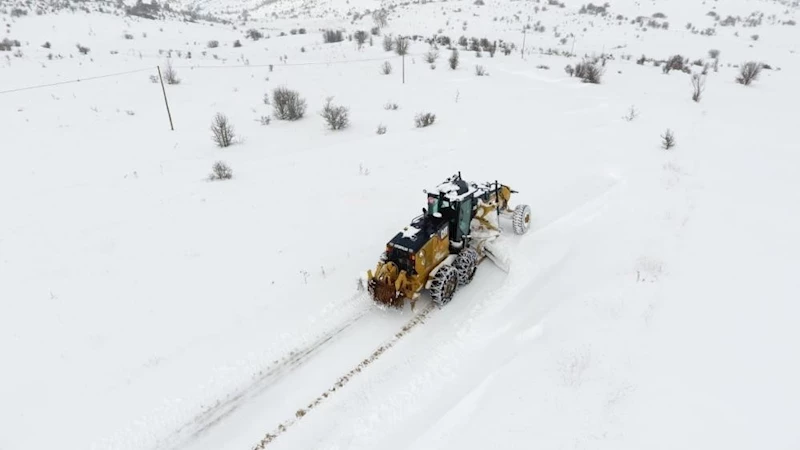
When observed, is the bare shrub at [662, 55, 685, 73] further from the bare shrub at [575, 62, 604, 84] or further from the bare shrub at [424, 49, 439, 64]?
the bare shrub at [424, 49, 439, 64]

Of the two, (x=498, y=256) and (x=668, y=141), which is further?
(x=668, y=141)

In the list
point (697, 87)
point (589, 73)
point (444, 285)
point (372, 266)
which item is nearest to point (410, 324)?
point (444, 285)

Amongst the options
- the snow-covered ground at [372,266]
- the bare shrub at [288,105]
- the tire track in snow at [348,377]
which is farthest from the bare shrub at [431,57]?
the tire track in snow at [348,377]

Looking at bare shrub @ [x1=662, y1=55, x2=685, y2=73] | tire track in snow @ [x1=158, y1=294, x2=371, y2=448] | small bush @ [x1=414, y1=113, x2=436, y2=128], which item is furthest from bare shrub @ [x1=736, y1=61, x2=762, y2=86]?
tire track in snow @ [x1=158, y1=294, x2=371, y2=448]

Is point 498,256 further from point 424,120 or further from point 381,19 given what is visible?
point 381,19

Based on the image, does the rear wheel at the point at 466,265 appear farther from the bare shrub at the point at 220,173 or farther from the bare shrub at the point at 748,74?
the bare shrub at the point at 748,74

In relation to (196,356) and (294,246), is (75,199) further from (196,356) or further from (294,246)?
(196,356)

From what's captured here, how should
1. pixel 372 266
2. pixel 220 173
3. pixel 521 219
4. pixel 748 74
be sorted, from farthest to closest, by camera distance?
1. pixel 748 74
2. pixel 220 173
3. pixel 521 219
4. pixel 372 266
